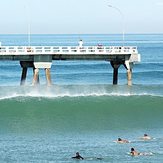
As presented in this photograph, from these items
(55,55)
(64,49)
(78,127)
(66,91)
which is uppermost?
(64,49)

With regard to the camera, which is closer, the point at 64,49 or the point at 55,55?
the point at 64,49

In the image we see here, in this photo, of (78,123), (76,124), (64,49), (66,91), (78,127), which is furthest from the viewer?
(66,91)

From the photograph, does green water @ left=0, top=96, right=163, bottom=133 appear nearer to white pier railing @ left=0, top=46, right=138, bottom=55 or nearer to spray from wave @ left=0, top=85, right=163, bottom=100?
spray from wave @ left=0, top=85, right=163, bottom=100

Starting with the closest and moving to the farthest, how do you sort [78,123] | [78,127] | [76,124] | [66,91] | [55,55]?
[78,127] < [76,124] < [78,123] < [55,55] < [66,91]

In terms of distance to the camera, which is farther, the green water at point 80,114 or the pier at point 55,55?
the pier at point 55,55

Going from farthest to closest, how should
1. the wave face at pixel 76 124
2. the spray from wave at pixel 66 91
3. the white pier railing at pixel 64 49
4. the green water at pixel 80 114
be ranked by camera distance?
the spray from wave at pixel 66 91, the white pier railing at pixel 64 49, the green water at pixel 80 114, the wave face at pixel 76 124

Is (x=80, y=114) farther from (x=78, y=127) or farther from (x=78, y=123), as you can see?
(x=78, y=127)

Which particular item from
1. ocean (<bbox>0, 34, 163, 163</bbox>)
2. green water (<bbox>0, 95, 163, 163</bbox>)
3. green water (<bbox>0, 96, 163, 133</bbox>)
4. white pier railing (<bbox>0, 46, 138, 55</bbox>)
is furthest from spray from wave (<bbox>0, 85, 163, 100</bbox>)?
white pier railing (<bbox>0, 46, 138, 55</bbox>)

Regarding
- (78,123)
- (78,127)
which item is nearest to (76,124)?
(78,123)

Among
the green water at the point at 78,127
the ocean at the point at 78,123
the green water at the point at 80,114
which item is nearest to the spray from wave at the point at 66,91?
the ocean at the point at 78,123

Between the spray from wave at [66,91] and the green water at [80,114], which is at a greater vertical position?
the spray from wave at [66,91]

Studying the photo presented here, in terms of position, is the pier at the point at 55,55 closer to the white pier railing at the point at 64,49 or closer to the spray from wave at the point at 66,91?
the white pier railing at the point at 64,49

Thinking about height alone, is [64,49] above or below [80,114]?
above

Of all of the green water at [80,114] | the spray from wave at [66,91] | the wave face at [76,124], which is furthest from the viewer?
the spray from wave at [66,91]
